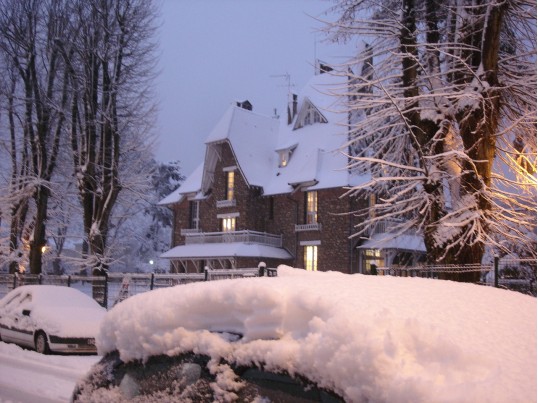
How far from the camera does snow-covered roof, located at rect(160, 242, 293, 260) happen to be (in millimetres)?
31609

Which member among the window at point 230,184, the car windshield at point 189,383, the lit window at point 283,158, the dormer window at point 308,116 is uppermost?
the dormer window at point 308,116

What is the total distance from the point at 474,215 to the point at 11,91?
26.5m

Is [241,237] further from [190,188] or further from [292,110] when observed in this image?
[292,110]

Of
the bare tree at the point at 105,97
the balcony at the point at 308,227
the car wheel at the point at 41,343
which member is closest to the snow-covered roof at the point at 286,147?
the balcony at the point at 308,227

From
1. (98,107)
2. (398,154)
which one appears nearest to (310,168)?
(98,107)

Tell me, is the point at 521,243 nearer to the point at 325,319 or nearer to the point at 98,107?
the point at 325,319

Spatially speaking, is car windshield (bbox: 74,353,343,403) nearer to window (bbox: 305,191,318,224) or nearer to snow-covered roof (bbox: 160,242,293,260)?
snow-covered roof (bbox: 160,242,293,260)

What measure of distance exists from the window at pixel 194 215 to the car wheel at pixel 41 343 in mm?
24188

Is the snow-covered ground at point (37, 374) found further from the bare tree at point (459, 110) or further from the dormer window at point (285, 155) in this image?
the dormer window at point (285, 155)

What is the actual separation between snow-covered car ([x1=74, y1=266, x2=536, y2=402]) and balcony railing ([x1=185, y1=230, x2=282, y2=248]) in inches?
1139

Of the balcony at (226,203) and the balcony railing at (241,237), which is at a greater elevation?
the balcony at (226,203)

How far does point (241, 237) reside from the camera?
33250 millimetres

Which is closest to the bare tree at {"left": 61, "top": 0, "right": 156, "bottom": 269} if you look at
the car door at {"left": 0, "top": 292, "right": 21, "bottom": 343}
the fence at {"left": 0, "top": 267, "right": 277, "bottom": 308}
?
the fence at {"left": 0, "top": 267, "right": 277, "bottom": 308}

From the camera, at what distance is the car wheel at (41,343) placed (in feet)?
42.6
